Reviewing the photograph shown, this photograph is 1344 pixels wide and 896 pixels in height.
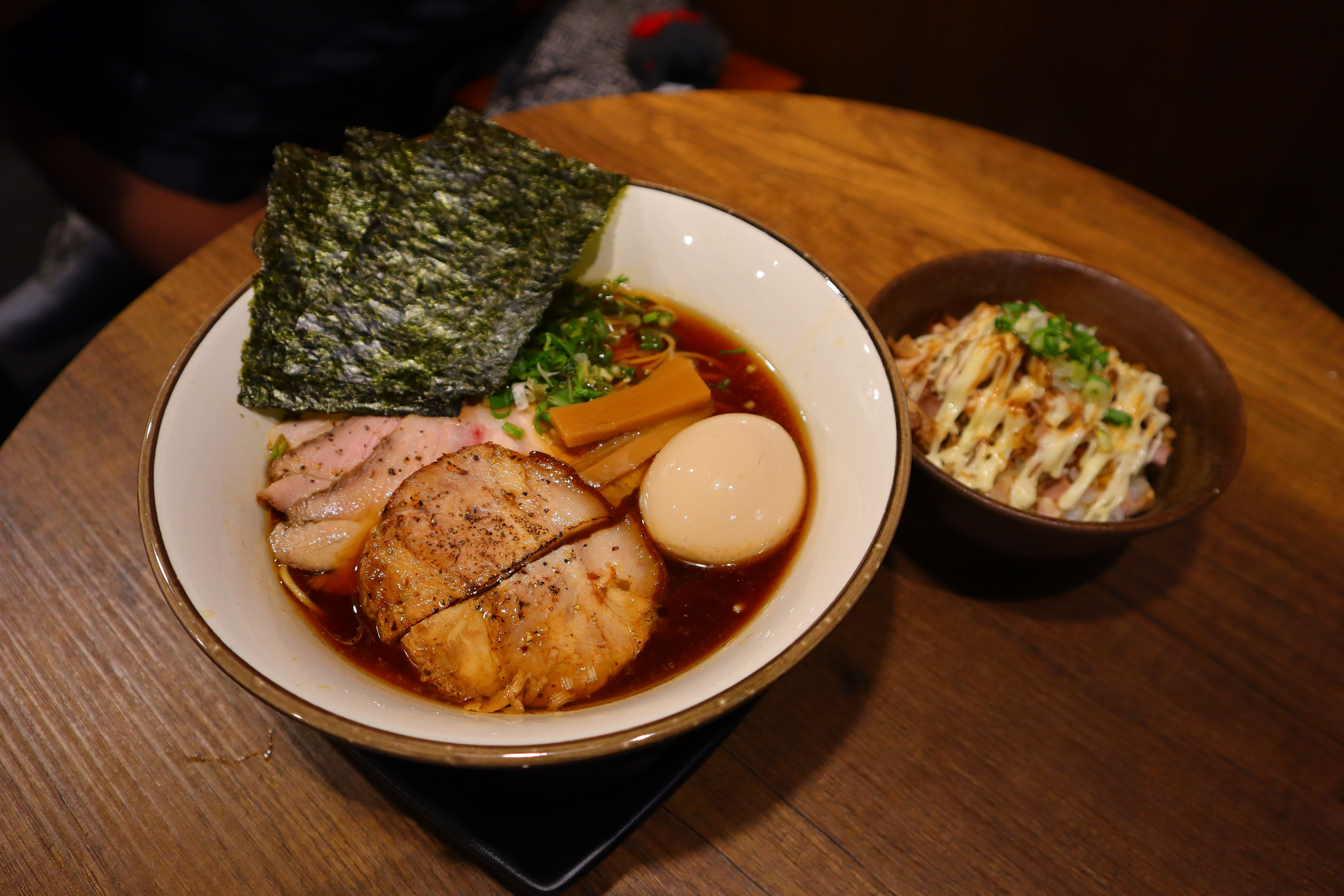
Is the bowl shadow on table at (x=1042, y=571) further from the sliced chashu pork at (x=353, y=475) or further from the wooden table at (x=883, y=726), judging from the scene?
the sliced chashu pork at (x=353, y=475)

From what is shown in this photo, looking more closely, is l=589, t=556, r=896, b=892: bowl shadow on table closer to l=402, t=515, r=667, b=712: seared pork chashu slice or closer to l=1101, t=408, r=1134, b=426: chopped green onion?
l=402, t=515, r=667, b=712: seared pork chashu slice

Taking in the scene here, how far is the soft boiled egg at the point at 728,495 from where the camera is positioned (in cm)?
153

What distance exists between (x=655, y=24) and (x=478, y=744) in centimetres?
337

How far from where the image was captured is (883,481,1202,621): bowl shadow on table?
1.64 metres

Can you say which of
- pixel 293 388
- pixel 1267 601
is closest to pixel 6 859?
pixel 293 388

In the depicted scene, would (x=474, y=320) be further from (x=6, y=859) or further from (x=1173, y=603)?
(x=1173, y=603)

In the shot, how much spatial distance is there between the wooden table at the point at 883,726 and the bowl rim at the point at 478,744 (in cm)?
34

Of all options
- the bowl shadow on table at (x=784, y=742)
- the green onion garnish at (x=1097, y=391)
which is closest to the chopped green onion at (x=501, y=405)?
the bowl shadow on table at (x=784, y=742)

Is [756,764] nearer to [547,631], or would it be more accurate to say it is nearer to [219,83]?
[547,631]

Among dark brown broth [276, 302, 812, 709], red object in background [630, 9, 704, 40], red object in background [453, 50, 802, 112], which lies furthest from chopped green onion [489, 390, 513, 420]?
red object in background [630, 9, 704, 40]

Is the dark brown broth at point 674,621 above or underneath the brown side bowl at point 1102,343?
underneath

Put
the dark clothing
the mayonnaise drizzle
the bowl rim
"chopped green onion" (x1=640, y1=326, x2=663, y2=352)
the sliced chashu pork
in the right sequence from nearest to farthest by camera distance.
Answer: the bowl rim → the sliced chashu pork → the mayonnaise drizzle → "chopped green onion" (x1=640, y1=326, x2=663, y2=352) → the dark clothing

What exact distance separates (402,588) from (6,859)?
71 centimetres

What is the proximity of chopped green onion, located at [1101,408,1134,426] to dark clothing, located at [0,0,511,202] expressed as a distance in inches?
111
